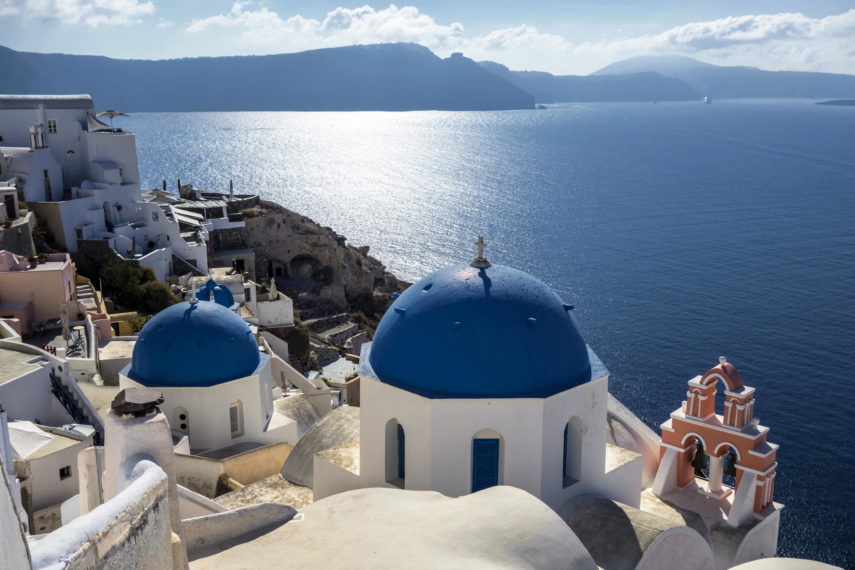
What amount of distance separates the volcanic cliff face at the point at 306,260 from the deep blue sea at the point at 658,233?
1287 centimetres

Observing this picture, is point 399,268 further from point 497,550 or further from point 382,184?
point 497,550

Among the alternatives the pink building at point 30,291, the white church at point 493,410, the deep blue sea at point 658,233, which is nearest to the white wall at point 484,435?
the white church at point 493,410

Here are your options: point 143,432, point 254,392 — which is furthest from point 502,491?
point 254,392

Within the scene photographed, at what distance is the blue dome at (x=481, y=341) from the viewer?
1383 cm

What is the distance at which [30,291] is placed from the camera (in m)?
27.4

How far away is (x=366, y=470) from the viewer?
1498 cm

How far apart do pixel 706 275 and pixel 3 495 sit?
197 feet

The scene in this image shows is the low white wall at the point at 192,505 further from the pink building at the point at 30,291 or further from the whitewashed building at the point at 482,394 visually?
the pink building at the point at 30,291

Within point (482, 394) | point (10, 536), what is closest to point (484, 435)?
point (482, 394)

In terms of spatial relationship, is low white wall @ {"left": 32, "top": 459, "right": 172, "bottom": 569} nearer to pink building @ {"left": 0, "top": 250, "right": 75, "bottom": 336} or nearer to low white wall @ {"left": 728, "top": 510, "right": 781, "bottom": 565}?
low white wall @ {"left": 728, "top": 510, "right": 781, "bottom": 565}

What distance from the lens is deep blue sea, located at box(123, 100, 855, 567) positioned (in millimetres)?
38906

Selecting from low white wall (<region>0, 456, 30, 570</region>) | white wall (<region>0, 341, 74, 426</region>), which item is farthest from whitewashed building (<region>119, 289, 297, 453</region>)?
low white wall (<region>0, 456, 30, 570</region>)

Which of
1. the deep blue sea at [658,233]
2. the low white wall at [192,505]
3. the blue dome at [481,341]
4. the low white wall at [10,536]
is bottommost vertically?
the deep blue sea at [658,233]

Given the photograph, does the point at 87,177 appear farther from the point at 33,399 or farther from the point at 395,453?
the point at 395,453
